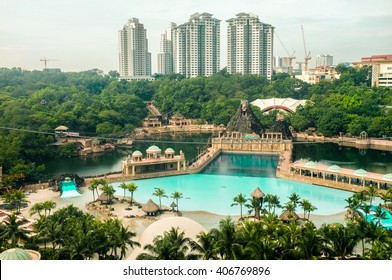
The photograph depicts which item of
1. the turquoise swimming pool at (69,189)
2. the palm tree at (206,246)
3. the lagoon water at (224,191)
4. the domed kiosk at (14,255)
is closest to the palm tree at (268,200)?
the lagoon water at (224,191)

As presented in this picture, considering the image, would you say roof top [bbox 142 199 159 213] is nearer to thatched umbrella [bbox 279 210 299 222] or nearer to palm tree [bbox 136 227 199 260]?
thatched umbrella [bbox 279 210 299 222]

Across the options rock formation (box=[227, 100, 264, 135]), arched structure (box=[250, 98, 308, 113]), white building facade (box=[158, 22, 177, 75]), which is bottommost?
rock formation (box=[227, 100, 264, 135])

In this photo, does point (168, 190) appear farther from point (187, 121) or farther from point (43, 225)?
point (187, 121)

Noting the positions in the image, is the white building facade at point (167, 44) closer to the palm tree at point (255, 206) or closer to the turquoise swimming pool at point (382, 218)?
the palm tree at point (255, 206)

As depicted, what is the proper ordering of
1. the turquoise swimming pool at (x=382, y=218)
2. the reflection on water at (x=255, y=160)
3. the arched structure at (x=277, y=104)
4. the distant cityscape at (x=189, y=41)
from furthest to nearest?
the arched structure at (x=277, y=104) → the reflection on water at (x=255, y=160) → the turquoise swimming pool at (x=382, y=218) → the distant cityscape at (x=189, y=41)

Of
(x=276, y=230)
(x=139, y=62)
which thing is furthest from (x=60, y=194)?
(x=276, y=230)

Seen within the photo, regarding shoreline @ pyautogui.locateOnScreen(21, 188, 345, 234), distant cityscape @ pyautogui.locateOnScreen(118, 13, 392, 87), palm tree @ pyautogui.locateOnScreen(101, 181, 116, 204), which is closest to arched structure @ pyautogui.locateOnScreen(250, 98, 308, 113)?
distant cityscape @ pyautogui.locateOnScreen(118, 13, 392, 87)

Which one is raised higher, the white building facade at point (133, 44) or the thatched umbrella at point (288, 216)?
the white building facade at point (133, 44)
